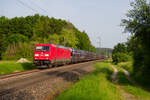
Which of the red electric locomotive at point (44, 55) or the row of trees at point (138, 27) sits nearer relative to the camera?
the row of trees at point (138, 27)

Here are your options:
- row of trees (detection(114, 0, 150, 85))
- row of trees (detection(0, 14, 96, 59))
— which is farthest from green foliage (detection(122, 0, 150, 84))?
row of trees (detection(0, 14, 96, 59))

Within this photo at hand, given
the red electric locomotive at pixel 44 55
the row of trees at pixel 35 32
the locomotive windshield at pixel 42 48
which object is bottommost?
the red electric locomotive at pixel 44 55

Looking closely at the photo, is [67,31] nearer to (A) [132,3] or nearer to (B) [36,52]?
(B) [36,52]

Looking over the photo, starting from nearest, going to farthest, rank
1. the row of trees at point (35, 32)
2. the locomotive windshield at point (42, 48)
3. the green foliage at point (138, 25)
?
the green foliage at point (138, 25) < the locomotive windshield at point (42, 48) < the row of trees at point (35, 32)

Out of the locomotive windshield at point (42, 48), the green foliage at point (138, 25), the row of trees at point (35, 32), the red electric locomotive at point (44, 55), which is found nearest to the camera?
the green foliage at point (138, 25)

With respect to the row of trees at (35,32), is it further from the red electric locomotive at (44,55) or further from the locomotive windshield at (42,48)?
the red electric locomotive at (44,55)

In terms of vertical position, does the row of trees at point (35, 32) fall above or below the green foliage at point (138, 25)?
above

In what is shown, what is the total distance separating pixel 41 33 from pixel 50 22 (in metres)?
10.7

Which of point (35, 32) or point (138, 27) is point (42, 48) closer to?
point (138, 27)

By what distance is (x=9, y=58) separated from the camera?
151 ft

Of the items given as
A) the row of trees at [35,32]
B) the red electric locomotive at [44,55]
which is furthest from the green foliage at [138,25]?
the row of trees at [35,32]

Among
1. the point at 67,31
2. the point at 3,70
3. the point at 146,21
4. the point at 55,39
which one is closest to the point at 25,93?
the point at 146,21

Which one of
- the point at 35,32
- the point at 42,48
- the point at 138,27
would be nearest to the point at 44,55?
the point at 42,48

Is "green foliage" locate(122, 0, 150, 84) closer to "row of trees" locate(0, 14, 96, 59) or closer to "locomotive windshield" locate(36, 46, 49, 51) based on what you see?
"locomotive windshield" locate(36, 46, 49, 51)
